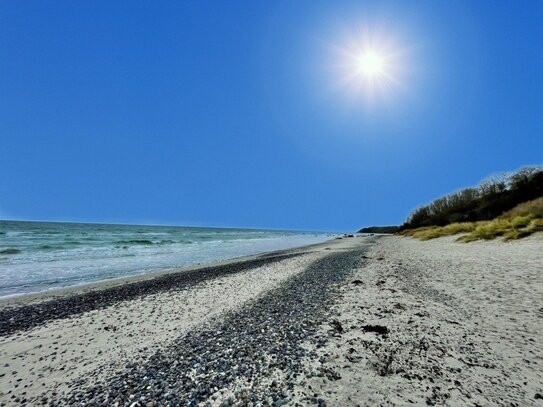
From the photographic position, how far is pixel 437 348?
18.3ft

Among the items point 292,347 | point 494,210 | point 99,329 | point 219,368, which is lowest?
point 99,329

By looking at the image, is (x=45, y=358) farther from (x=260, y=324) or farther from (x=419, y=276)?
(x=419, y=276)

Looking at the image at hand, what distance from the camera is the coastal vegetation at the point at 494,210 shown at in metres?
24.0

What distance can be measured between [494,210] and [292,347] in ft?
218

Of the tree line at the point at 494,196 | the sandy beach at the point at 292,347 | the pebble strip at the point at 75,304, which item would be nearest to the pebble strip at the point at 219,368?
the sandy beach at the point at 292,347

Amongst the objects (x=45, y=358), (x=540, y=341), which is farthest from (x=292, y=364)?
(x=45, y=358)

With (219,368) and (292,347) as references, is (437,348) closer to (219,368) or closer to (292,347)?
(292,347)

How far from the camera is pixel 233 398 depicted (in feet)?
13.9

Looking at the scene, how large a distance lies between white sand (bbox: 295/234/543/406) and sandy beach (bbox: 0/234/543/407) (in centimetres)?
3

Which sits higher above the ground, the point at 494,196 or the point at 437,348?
the point at 494,196

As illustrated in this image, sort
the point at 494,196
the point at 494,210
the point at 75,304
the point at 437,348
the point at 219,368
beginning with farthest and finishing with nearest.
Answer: the point at 494,196 < the point at 494,210 < the point at 75,304 < the point at 437,348 < the point at 219,368

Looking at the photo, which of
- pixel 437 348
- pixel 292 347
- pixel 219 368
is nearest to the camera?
pixel 219 368

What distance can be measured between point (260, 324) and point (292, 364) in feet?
7.98

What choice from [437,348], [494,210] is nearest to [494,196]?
[494,210]
